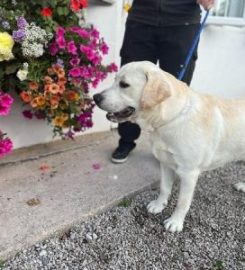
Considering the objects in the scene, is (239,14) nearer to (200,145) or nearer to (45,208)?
(200,145)

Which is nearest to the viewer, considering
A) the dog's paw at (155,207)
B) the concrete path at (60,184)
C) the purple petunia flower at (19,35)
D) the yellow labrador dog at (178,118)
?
the yellow labrador dog at (178,118)

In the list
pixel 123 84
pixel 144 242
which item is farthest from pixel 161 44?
pixel 144 242

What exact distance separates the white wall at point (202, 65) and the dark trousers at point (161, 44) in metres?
0.66

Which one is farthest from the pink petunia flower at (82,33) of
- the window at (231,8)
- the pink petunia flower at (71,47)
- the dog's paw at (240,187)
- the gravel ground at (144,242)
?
the window at (231,8)

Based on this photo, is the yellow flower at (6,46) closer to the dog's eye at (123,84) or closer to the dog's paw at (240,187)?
the dog's eye at (123,84)

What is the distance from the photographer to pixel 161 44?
372 cm

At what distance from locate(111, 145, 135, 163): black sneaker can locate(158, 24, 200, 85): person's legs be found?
0.87m

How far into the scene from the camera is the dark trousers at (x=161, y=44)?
11.8 ft

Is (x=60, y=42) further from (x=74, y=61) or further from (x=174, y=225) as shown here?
(x=174, y=225)

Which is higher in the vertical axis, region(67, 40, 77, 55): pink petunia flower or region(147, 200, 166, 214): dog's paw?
region(67, 40, 77, 55): pink petunia flower

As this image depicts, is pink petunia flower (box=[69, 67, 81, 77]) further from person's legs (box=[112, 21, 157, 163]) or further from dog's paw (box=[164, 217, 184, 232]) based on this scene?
dog's paw (box=[164, 217, 184, 232])

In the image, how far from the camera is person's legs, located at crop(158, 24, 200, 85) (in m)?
3.60

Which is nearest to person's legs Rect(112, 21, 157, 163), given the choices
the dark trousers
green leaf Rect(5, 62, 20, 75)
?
the dark trousers

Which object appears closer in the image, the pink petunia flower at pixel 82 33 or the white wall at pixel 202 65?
the pink petunia flower at pixel 82 33
